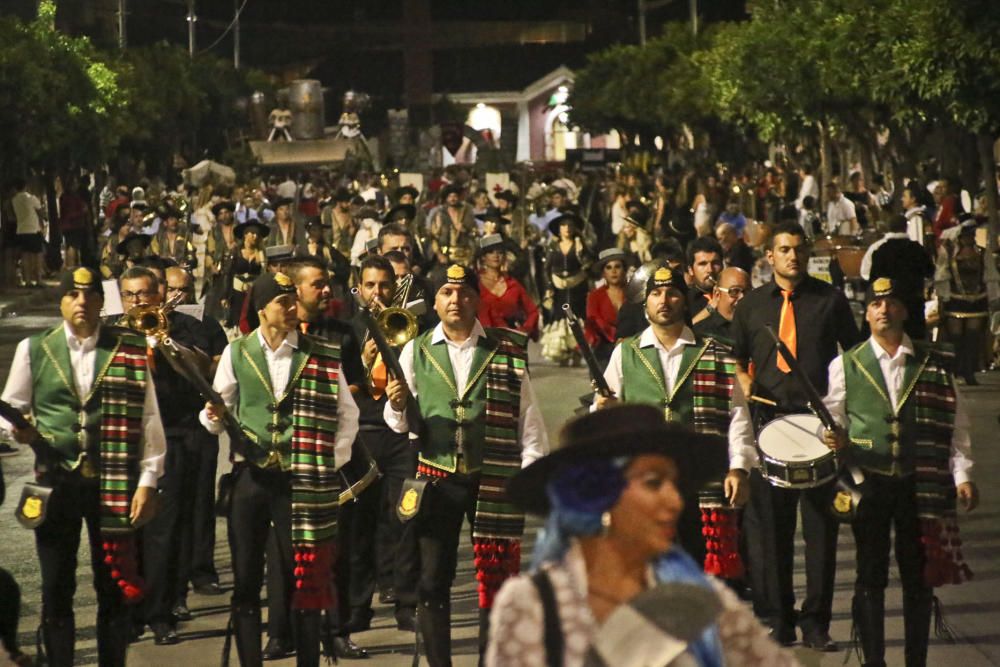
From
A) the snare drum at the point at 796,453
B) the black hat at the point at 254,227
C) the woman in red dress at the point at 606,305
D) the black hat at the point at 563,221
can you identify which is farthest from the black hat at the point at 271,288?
the black hat at the point at 563,221

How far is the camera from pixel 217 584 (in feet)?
37.0

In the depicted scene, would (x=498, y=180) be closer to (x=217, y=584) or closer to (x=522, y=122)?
(x=217, y=584)

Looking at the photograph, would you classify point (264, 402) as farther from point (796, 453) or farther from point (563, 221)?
point (563, 221)

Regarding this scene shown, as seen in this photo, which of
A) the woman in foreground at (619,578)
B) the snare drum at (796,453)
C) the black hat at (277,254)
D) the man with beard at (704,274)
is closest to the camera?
the woman in foreground at (619,578)

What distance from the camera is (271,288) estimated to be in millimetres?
8727

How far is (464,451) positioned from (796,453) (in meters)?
1.54

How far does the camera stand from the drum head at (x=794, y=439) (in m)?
9.04

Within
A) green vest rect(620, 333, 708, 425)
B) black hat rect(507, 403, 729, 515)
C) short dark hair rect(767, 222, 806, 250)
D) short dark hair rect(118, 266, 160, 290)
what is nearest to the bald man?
short dark hair rect(767, 222, 806, 250)

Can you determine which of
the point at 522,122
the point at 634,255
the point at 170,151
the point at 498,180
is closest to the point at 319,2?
the point at 522,122

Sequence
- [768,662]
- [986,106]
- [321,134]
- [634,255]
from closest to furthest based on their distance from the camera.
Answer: [768,662] → [986,106] → [634,255] → [321,134]

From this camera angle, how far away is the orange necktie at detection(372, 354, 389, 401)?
10.1m

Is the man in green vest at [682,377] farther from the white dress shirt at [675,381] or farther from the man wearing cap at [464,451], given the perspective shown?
the man wearing cap at [464,451]

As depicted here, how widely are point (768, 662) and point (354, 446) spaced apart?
569 centimetres

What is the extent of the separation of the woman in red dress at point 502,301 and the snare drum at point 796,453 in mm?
4111
